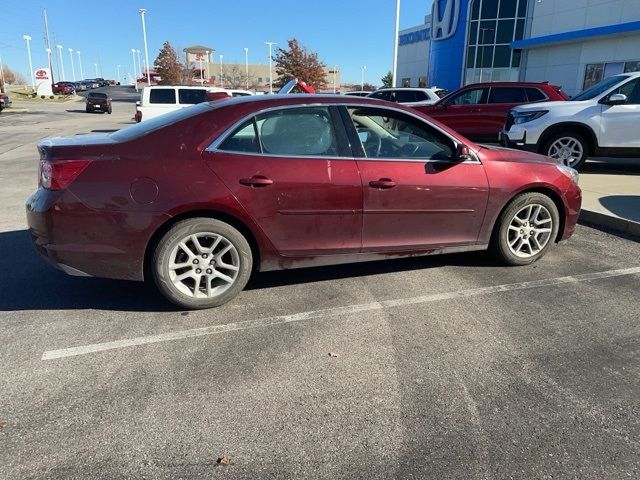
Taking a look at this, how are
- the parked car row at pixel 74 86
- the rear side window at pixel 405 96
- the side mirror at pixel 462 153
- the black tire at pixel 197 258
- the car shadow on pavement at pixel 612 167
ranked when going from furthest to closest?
the parked car row at pixel 74 86
the rear side window at pixel 405 96
the car shadow on pavement at pixel 612 167
the side mirror at pixel 462 153
the black tire at pixel 197 258

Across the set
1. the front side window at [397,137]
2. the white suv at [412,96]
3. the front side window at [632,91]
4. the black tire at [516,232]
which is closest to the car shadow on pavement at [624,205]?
the black tire at [516,232]

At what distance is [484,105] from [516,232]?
939 centimetres

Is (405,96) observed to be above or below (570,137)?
above

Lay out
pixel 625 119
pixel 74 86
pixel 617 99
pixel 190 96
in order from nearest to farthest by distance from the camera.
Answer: pixel 617 99 → pixel 625 119 → pixel 190 96 → pixel 74 86

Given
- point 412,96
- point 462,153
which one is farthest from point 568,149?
point 412,96

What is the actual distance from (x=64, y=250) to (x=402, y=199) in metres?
2.65

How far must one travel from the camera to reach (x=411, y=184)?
424 cm

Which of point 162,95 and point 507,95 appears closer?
point 507,95

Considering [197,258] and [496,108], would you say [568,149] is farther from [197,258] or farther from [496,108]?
[197,258]

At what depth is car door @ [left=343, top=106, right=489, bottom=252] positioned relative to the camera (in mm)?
4176

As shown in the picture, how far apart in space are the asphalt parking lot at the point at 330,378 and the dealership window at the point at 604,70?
2185 cm

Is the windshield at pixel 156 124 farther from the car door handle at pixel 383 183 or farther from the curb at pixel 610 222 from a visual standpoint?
the curb at pixel 610 222

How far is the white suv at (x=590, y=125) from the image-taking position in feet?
29.9

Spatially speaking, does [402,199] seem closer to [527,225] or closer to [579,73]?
[527,225]
